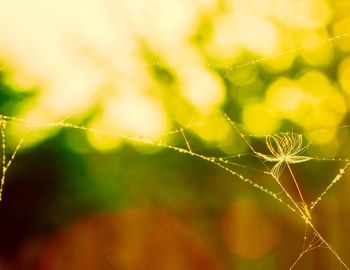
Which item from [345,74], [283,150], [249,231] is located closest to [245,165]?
[283,150]

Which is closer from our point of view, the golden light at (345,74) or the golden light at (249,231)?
the golden light at (249,231)

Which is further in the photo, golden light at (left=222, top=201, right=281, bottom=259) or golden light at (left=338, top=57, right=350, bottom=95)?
golden light at (left=338, top=57, right=350, bottom=95)

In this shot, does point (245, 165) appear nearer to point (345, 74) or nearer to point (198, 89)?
point (198, 89)

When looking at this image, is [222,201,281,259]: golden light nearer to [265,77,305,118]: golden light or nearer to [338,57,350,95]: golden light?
[265,77,305,118]: golden light

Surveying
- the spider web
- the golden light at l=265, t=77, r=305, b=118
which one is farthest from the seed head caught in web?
Answer: the golden light at l=265, t=77, r=305, b=118

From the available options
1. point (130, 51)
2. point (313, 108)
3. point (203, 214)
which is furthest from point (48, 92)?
point (313, 108)

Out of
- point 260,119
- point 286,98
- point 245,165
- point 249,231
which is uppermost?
point 286,98

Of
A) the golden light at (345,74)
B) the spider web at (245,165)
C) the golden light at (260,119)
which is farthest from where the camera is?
the golden light at (345,74)

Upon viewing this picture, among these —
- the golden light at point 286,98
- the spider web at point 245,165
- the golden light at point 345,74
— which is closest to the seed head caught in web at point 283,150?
the spider web at point 245,165

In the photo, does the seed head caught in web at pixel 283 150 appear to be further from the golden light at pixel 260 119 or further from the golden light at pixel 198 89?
the golden light at pixel 198 89
